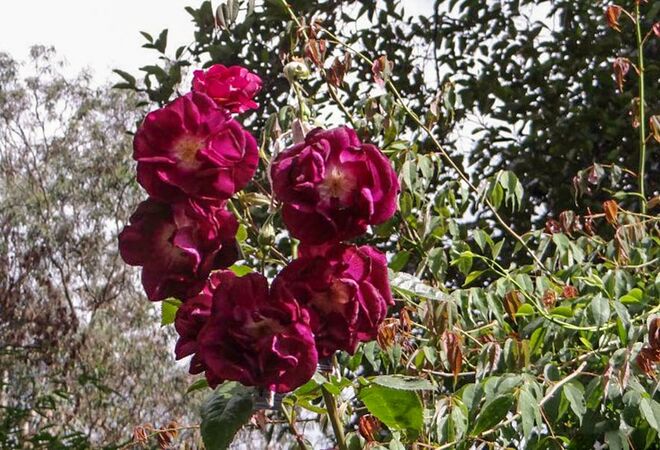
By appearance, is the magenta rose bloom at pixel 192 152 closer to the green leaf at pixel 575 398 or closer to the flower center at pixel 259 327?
the flower center at pixel 259 327

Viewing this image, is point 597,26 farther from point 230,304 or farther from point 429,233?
point 230,304

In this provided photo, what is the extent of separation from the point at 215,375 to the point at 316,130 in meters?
0.18

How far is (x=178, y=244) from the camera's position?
63 cm

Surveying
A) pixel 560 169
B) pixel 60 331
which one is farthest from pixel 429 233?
pixel 60 331

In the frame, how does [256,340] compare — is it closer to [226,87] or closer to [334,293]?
[334,293]

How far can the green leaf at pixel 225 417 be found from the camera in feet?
2.22

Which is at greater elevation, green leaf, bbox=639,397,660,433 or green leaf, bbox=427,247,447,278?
green leaf, bbox=427,247,447,278

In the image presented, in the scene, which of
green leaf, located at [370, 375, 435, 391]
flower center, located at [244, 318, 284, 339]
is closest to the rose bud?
flower center, located at [244, 318, 284, 339]

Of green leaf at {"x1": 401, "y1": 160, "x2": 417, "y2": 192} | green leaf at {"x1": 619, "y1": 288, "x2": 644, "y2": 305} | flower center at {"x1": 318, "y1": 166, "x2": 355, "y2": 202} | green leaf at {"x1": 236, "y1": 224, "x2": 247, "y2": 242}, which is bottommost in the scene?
green leaf at {"x1": 619, "y1": 288, "x2": 644, "y2": 305}

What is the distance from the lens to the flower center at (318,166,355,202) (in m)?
0.65

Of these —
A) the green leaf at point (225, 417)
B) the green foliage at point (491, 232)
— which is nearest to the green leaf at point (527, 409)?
the green foliage at point (491, 232)

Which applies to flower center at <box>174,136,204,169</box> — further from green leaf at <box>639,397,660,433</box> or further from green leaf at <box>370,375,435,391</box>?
green leaf at <box>639,397,660,433</box>

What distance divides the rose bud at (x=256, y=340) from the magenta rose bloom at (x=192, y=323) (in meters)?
0.02

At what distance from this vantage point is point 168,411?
945cm
